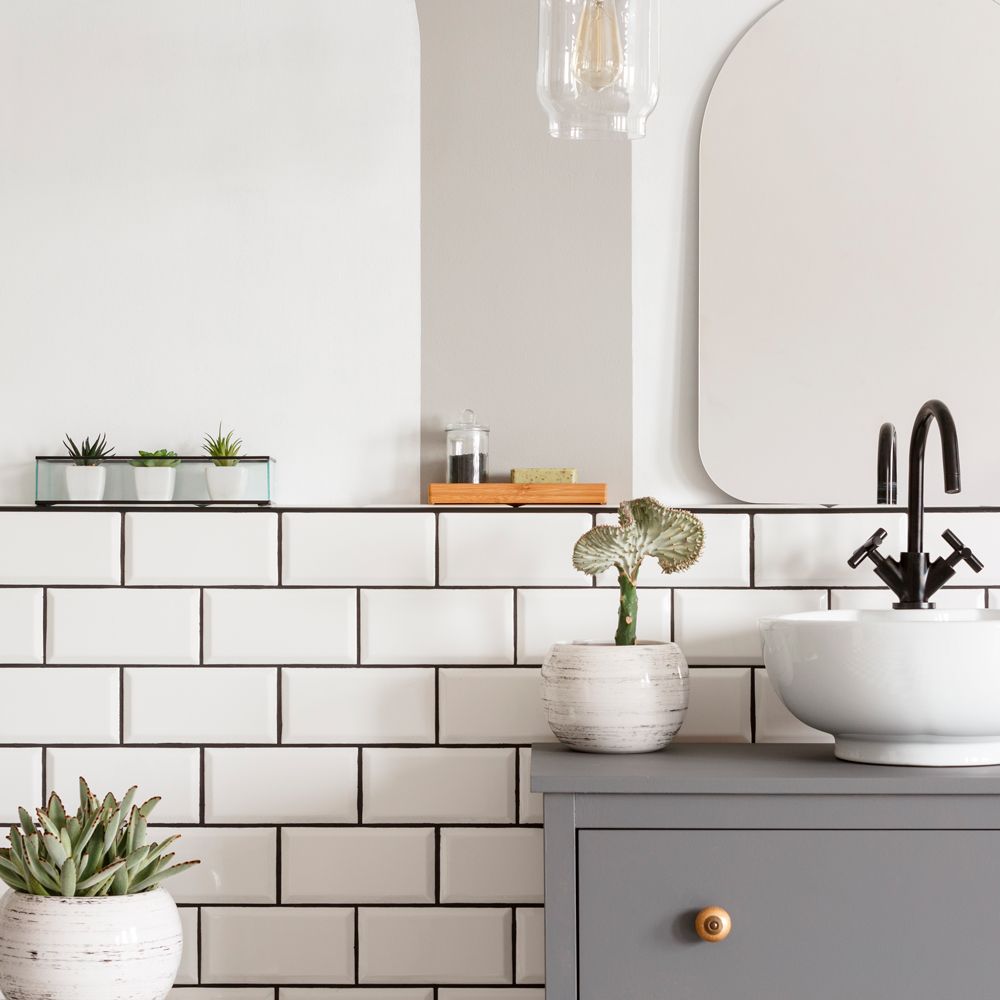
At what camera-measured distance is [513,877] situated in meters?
1.62

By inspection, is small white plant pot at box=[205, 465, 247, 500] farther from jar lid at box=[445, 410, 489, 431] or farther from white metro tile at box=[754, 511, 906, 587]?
white metro tile at box=[754, 511, 906, 587]

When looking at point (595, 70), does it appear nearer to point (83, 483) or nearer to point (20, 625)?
point (83, 483)

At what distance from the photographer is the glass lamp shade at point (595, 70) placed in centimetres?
149

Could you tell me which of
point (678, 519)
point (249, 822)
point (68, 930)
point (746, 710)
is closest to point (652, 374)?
point (678, 519)

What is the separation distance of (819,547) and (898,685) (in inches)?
15.9

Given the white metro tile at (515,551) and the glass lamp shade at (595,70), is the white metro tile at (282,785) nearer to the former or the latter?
the white metro tile at (515,551)

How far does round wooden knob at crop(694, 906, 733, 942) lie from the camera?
1.23 metres

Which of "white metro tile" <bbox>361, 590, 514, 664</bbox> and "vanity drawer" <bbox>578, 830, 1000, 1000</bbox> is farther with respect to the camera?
"white metro tile" <bbox>361, 590, 514, 664</bbox>

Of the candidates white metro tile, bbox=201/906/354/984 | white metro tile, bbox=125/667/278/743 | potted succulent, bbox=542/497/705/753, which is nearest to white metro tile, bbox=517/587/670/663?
potted succulent, bbox=542/497/705/753

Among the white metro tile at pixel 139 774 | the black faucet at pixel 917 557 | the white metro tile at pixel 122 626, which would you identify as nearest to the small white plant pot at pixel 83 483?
the white metro tile at pixel 122 626

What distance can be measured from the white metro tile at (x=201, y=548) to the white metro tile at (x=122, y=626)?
3 centimetres

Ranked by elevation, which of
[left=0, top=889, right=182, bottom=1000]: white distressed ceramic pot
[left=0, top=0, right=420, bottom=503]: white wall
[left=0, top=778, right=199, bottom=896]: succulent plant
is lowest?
[left=0, top=889, right=182, bottom=1000]: white distressed ceramic pot

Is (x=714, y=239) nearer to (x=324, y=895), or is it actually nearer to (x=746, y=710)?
(x=746, y=710)

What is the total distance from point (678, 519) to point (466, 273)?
1.67ft
